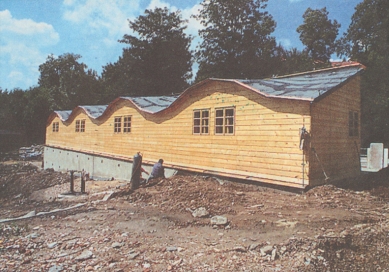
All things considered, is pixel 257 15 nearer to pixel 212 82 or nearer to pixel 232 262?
pixel 212 82

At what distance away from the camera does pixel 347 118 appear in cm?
1205

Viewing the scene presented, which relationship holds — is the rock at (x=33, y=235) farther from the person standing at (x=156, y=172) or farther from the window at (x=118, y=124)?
the window at (x=118, y=124)

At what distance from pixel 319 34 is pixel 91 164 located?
121ft

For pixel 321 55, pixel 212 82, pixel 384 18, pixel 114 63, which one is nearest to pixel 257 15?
pixel 321 55

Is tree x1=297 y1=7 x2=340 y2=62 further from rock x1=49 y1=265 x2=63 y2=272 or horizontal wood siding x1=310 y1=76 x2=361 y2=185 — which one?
rock x1=49 y1=265 x2=63 y2=272

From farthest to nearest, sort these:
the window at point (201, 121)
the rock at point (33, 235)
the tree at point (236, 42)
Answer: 1. the tree at point (236, 42)
2. the window at point (201, 121)
3. the rock at point (33, 235)

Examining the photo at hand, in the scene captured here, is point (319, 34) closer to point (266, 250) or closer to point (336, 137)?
point (336, 137)

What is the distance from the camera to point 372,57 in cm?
2975

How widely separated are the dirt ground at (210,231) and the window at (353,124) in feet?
7.30

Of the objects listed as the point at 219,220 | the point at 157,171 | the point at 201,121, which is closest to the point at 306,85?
the point at 201,121

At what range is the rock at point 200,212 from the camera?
8203 mm

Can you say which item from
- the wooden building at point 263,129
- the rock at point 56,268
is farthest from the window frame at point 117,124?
the rock at point 56,268

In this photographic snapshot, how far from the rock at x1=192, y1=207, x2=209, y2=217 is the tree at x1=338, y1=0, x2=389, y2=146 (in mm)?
23325

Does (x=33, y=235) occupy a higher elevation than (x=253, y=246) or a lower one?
lower
